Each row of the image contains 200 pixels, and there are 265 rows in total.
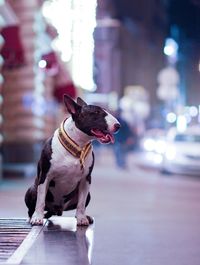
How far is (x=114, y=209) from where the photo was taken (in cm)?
1082

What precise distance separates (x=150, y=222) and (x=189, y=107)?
48242 millimetres

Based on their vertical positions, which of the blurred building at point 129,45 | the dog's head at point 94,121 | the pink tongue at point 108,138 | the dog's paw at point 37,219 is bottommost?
the blurred building at point 129,45

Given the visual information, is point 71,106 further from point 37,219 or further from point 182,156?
point 182,156

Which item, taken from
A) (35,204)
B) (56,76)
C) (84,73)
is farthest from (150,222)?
(84,73)

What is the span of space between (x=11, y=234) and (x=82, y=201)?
0.83m

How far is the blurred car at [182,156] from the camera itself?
1977cm

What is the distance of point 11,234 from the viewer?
6.81 m

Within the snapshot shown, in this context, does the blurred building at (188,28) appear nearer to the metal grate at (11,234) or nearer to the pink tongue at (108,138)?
the metal grate at (11,234)

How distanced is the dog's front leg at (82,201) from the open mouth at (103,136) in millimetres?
529

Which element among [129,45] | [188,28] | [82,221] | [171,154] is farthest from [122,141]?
[129,45]

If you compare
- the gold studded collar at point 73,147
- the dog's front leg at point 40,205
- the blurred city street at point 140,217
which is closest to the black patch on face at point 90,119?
the gold studded collar at point 73,147

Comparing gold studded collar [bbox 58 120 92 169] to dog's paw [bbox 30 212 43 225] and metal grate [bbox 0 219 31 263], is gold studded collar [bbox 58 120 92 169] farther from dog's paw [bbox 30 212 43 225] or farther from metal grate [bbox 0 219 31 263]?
metal grate [bbox 0 219 31 263]

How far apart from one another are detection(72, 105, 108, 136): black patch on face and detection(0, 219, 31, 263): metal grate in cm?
122

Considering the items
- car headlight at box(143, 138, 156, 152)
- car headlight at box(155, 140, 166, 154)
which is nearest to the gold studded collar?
car headlight at box(155, 140, 166, 154)
